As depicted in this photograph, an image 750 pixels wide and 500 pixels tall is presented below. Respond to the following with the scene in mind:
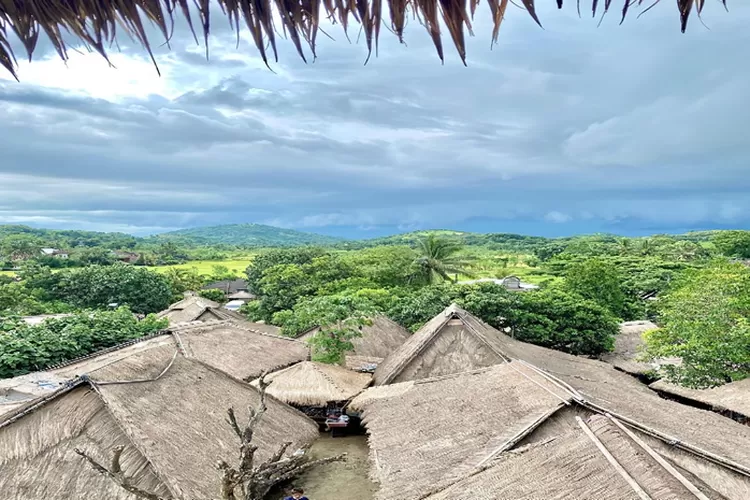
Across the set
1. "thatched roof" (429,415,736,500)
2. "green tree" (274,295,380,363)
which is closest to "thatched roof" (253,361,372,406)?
"green tree" (274,295,380,363)

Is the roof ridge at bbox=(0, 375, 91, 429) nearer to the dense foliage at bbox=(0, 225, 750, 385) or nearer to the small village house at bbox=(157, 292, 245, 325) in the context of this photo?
the dense foliage at bbox=(0, 225, 750, 385)

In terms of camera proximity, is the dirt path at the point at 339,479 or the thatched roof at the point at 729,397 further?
the thatched roof at the point at 729,397

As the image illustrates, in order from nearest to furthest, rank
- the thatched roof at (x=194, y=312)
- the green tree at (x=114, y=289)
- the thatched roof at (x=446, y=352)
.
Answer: the thatched roof at (x=446, y=352), the thatched roof at (x=194, y=312), the green tree at (x=114, y=289)

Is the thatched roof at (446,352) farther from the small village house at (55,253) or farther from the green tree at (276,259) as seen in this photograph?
the small village house at (55,253)

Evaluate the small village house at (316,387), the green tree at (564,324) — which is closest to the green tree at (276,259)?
the green tree at (564,324)

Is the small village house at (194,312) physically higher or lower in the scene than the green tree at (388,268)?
lower

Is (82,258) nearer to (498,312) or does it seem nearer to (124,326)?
(124,326)

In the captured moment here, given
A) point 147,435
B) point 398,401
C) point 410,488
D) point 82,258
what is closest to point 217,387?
point 147,435
